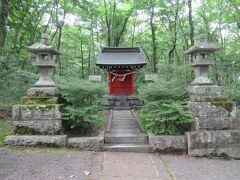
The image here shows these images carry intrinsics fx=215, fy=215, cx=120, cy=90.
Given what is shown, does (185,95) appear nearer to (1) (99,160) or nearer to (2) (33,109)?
(1) (99,160)

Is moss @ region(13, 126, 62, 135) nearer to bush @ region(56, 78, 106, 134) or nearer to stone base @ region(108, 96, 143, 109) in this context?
bush @ region(56, 78, 106, 134)

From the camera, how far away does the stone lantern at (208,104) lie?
232 inches

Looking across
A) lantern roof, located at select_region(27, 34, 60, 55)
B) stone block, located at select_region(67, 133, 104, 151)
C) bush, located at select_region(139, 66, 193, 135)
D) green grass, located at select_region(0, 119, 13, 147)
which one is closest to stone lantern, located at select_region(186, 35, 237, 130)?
bush, located at select_region(139, 66, 193, 135)

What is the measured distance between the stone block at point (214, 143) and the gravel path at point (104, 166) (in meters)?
0.25

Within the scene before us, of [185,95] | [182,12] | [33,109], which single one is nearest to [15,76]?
[33,109]

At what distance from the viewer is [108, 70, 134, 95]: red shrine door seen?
1430 cm

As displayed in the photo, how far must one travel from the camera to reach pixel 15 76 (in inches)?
351

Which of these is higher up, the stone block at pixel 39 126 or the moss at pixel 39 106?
the moss at pixel 39 106

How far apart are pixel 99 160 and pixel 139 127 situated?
2.53 meters

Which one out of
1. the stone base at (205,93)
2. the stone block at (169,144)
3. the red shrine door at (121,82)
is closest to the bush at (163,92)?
the stone base at (205,93)

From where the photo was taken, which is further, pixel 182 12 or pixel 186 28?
pixel 186 28

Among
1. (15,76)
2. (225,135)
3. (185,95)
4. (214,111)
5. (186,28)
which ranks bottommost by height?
(225,135)

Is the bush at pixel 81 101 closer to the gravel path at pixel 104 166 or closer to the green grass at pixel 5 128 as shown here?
the gravel path at pixel 104 166

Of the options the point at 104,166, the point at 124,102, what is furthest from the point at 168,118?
the point at 124,102
